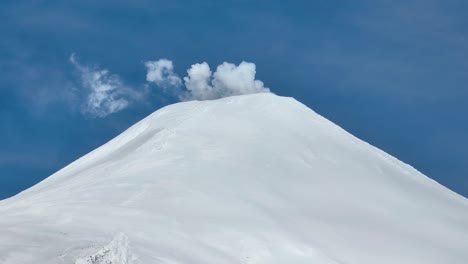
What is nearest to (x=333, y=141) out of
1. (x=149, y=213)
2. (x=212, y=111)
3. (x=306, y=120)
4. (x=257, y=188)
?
(x=306, y=120)

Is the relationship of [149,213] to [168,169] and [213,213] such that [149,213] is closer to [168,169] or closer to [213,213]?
[213,213]

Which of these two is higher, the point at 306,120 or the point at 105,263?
the point at 306,120

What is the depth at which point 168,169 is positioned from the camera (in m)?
78.8

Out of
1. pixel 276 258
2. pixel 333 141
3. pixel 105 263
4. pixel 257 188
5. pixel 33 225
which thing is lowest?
pixel 105 263

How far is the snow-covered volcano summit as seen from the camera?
50281mm

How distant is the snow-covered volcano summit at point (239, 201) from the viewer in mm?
50281

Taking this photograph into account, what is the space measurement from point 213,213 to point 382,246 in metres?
15.7

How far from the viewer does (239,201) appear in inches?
2761

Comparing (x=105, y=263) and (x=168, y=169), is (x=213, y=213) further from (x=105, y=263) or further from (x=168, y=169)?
(x=105, y=263)

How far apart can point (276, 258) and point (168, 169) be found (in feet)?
80.0

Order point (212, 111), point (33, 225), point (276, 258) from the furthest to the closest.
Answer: point (212, 111)
point (276, 258)
point (33, 225)

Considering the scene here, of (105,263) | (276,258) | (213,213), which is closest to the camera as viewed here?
(105,263)

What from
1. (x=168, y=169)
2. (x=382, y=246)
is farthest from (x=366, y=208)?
(x=168, y=169)

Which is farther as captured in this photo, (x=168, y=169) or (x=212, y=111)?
(x=212, y=111)
